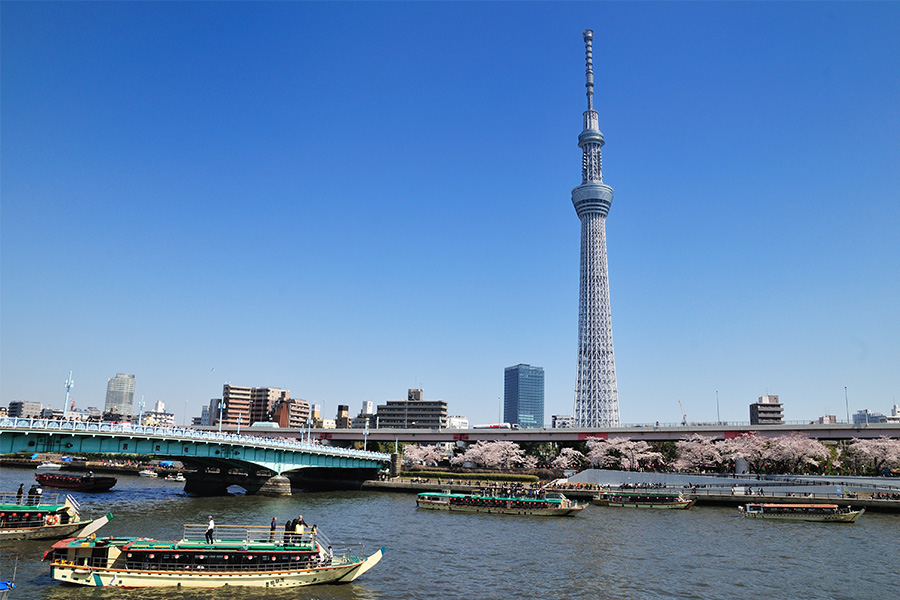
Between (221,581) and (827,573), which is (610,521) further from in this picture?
(221,581)

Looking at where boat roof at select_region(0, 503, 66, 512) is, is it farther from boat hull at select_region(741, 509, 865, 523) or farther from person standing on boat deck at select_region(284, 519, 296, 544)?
boat hull at select_region(741, 509, 865, 523)

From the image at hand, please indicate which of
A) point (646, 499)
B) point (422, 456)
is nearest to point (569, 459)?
point (422, 456)

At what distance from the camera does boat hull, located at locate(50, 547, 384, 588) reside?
3409 centimetres

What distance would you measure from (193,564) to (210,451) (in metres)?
45.5

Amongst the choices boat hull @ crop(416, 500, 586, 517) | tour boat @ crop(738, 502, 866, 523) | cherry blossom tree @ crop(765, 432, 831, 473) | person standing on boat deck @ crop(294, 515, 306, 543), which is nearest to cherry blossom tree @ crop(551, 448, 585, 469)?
cherry blossom tree @ crop(765, 432, 831, 473)

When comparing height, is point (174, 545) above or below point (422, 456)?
above

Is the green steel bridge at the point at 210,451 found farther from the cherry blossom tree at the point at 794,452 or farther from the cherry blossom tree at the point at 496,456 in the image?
the cherry blossom tree at the point at 794,452

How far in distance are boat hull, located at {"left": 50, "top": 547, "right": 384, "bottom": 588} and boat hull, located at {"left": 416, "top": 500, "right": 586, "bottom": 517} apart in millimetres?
35204

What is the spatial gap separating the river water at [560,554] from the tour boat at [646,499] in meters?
2.24

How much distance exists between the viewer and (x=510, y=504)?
70250 millimetres

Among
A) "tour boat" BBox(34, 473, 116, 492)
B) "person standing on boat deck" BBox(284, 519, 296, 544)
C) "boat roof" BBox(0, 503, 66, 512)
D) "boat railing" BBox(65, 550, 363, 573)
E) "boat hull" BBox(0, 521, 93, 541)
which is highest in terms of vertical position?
"boat roof" BBox(0, 503, 66, 512)

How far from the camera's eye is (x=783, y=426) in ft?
367

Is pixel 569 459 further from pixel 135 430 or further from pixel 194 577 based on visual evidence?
pixel 194 577

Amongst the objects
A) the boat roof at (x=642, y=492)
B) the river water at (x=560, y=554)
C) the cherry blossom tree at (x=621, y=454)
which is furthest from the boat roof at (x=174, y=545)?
the cherry blossom tree at (x=621, y=454)
